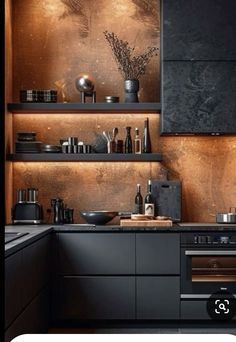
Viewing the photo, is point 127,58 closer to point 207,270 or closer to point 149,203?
point 149,203

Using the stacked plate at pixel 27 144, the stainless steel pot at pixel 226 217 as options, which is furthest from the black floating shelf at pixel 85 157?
the stainless steel pot at pixel 226 217

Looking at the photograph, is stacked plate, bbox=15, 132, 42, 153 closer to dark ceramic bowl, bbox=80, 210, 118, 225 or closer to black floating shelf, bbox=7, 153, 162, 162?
black floating shelf, bbox=7, 153, 162, 162

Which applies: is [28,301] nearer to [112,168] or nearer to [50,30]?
[112,168]

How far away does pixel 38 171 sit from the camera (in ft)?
17.3

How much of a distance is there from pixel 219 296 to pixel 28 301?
1.69 m

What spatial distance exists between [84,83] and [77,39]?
50 cm

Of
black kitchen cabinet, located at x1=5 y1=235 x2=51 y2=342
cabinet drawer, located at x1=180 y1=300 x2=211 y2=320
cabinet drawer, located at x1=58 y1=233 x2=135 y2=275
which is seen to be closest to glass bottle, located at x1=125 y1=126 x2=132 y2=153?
cabinet drawer, located at x1=58 y1=233 x2=135 y2=275

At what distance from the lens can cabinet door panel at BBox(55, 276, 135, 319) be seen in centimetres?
459

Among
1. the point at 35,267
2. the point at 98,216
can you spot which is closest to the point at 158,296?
the point at 98,216

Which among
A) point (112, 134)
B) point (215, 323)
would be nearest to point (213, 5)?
point (112, 134)

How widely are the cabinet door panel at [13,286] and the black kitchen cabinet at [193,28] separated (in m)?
2.46

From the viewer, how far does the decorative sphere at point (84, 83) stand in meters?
5.08

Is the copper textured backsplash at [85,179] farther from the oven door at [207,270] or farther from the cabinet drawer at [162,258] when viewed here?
the oven door at [207,270]

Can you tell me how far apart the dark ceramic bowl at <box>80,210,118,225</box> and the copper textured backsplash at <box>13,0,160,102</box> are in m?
1.08
